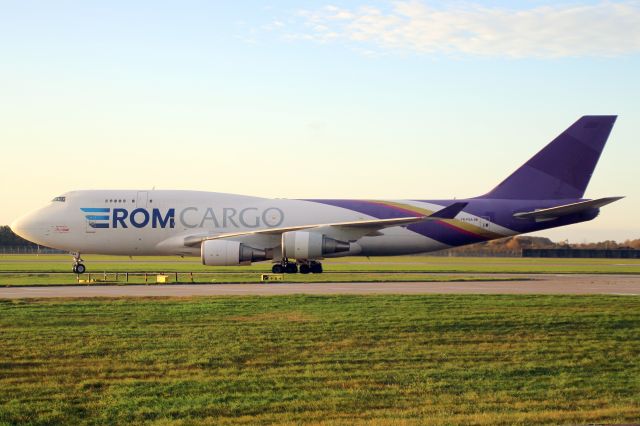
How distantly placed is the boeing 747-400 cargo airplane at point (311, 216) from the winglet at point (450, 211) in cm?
103

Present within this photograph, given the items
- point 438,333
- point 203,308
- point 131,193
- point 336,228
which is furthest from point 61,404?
point 131,193

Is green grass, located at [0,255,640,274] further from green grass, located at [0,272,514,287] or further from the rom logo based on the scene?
green grass, located at [0,272,514,287]

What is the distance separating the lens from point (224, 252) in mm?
37969

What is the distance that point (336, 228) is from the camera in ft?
129

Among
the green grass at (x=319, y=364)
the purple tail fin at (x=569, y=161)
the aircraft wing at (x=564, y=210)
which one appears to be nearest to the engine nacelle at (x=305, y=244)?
the aircraft wing at (x=564, y=210)

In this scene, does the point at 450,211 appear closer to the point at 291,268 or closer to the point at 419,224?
the point at 419,224

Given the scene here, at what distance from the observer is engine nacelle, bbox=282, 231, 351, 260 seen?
3812cm

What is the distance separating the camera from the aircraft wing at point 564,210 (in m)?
37.2

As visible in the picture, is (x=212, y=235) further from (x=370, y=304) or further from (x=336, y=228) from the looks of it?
(x=370, y=304)

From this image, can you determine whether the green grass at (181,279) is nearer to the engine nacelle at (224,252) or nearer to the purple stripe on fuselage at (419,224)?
the engine nacelle at (224,252)

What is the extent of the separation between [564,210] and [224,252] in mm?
17330

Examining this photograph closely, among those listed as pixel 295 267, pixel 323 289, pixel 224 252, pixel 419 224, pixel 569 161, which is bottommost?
pixel 323 289

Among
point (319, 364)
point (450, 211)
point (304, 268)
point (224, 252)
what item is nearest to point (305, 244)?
point (304, 268)

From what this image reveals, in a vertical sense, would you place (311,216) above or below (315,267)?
above
